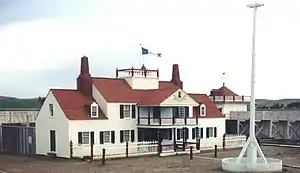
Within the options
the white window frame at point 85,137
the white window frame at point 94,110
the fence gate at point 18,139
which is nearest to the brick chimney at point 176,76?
the white window frame at point 94,110

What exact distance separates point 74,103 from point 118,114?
373 cm

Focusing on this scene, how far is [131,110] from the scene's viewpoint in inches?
1683

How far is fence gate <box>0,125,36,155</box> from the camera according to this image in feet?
135

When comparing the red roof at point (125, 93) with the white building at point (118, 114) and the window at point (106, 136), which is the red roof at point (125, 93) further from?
the window at point (106, 136)

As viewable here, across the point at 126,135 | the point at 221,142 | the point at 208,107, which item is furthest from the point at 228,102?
the point at 126,135

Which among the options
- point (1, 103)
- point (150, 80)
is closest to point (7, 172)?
point (150, 80)

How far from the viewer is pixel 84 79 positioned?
42156mm

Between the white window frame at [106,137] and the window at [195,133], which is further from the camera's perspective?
the window at [195,133]

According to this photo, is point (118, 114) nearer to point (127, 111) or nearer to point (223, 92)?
point (127, 111)

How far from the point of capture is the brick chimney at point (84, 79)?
4211 cm

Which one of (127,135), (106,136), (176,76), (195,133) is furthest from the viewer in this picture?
(176,76)

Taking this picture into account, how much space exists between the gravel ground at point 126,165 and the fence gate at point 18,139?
2585mm

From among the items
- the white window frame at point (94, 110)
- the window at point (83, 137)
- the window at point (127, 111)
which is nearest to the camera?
the window at point (83, 137)

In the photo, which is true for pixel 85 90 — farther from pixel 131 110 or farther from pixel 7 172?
pixel 7 172
